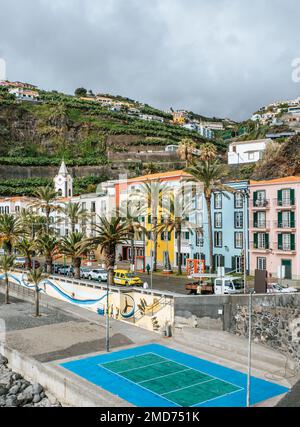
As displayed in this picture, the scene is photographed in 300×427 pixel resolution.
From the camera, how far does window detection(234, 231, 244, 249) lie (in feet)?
148

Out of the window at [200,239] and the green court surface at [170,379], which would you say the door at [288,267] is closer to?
the window at [200,239]

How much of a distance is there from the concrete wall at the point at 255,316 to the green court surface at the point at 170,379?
417 cm

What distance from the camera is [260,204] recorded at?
142ft

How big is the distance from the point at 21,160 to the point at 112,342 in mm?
86896

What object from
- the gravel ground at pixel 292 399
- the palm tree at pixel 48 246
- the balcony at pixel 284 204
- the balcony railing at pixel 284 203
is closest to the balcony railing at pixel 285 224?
the balcony at pixel 284 204

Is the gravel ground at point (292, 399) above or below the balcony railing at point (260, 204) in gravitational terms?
below

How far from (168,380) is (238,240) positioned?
84.4 ft

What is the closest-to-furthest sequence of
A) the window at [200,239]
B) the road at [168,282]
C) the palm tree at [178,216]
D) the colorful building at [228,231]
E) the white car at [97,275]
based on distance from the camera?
the road at [168,282]
the white car at [97,275]
the colorful building at [228,231]
the palm tree at [178,216]
the window at [200,239]

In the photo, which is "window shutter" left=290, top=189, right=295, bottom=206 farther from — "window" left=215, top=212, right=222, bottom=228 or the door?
"window" left=215, top=212, right=222, bottom=228

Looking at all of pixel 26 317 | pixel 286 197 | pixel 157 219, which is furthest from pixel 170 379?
pixel 157 219

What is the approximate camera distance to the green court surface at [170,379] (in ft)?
66.2

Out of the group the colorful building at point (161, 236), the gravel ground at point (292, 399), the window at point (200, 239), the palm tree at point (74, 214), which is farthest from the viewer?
the palm tree at point (74, 214)

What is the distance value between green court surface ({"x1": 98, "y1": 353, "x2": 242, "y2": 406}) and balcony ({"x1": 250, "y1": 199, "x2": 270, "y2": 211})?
2259cm

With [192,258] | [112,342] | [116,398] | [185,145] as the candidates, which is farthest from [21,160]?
[116,398]
